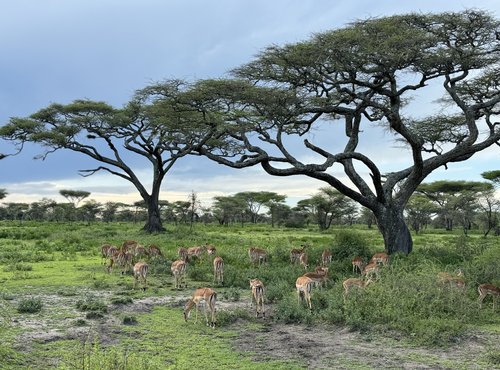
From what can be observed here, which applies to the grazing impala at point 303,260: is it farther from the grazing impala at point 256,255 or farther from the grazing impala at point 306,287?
the grazing impala at point 306,287

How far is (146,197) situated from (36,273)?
19838mm

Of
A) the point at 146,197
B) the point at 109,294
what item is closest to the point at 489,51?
the point at 109,294

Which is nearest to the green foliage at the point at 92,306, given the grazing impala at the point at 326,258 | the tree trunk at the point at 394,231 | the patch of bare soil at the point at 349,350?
the patch of bare soil at the point at 349,350

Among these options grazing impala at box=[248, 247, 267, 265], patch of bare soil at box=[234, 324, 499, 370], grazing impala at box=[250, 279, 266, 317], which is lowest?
patch of bare soil at box=[234, 324, 499, 370]

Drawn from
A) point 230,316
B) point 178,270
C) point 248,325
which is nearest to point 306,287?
point 248,325

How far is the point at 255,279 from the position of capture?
1108cm

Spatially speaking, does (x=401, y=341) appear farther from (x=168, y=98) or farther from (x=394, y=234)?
(x=168, y=98)

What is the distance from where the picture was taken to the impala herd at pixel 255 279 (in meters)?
10.1

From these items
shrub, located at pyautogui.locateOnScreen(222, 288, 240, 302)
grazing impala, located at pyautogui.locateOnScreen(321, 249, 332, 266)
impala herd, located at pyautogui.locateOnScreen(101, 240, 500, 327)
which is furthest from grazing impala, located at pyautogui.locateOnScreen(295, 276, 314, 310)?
grazing impala, located at pyautogui.locateOnScreen(321, 249, 332, 266)

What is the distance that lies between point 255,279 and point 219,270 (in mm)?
3455

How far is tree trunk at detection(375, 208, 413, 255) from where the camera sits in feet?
65.9

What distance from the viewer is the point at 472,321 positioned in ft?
33.2

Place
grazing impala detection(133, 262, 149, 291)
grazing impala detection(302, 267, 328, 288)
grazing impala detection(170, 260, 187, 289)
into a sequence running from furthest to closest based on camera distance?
grazing impala detection(170, 260, 187, 289) → grazing impala detection(133, 262, 149, 291) → grazing impala detection(302, 267, 328, 288)

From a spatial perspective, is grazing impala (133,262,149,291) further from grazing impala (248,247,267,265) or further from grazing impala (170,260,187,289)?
grazing impala (248,247,267,265)
